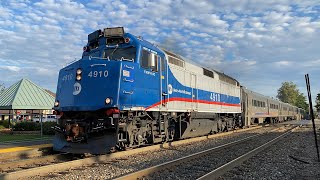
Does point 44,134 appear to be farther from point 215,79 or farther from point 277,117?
point 277,117

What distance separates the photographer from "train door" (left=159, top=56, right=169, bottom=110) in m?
12.9

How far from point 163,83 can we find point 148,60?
1574 millimetres

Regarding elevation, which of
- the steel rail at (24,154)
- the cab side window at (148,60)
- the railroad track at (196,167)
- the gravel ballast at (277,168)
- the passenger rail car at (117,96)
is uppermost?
the cab side window at (148,60)

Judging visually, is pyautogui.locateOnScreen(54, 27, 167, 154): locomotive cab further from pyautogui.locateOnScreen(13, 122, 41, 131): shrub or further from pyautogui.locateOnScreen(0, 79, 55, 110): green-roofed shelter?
pyautogui.locateOnScreen(0, 79, 55, 110): green-roofed shelter

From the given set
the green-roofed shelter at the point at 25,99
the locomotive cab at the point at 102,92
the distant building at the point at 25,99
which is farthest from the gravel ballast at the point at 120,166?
the green-roofed shelter at the point at 25,99

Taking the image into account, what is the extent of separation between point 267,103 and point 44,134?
101ft

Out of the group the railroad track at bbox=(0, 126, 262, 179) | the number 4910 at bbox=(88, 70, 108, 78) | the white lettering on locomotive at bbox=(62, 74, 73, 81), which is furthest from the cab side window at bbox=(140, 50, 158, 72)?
the railroad track at bbox=(0, 126, 262, 179)

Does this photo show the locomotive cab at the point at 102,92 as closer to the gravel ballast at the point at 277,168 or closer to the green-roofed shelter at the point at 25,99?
the gravel ballast at the point at 277,168

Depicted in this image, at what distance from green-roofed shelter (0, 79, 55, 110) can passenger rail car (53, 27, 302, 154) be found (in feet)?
43.4

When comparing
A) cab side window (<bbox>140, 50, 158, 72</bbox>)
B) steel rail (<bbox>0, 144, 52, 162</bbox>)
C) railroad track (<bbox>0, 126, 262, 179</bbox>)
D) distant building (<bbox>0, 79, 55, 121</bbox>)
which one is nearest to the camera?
railroad track (<bbox>0, 126, 262, 179</bbox>)

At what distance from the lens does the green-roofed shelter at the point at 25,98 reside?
77.1 feet

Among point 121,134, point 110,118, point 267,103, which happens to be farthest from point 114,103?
point 267,103

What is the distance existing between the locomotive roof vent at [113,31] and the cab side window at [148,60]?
110 cm

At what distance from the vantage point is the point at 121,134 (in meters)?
10.7
